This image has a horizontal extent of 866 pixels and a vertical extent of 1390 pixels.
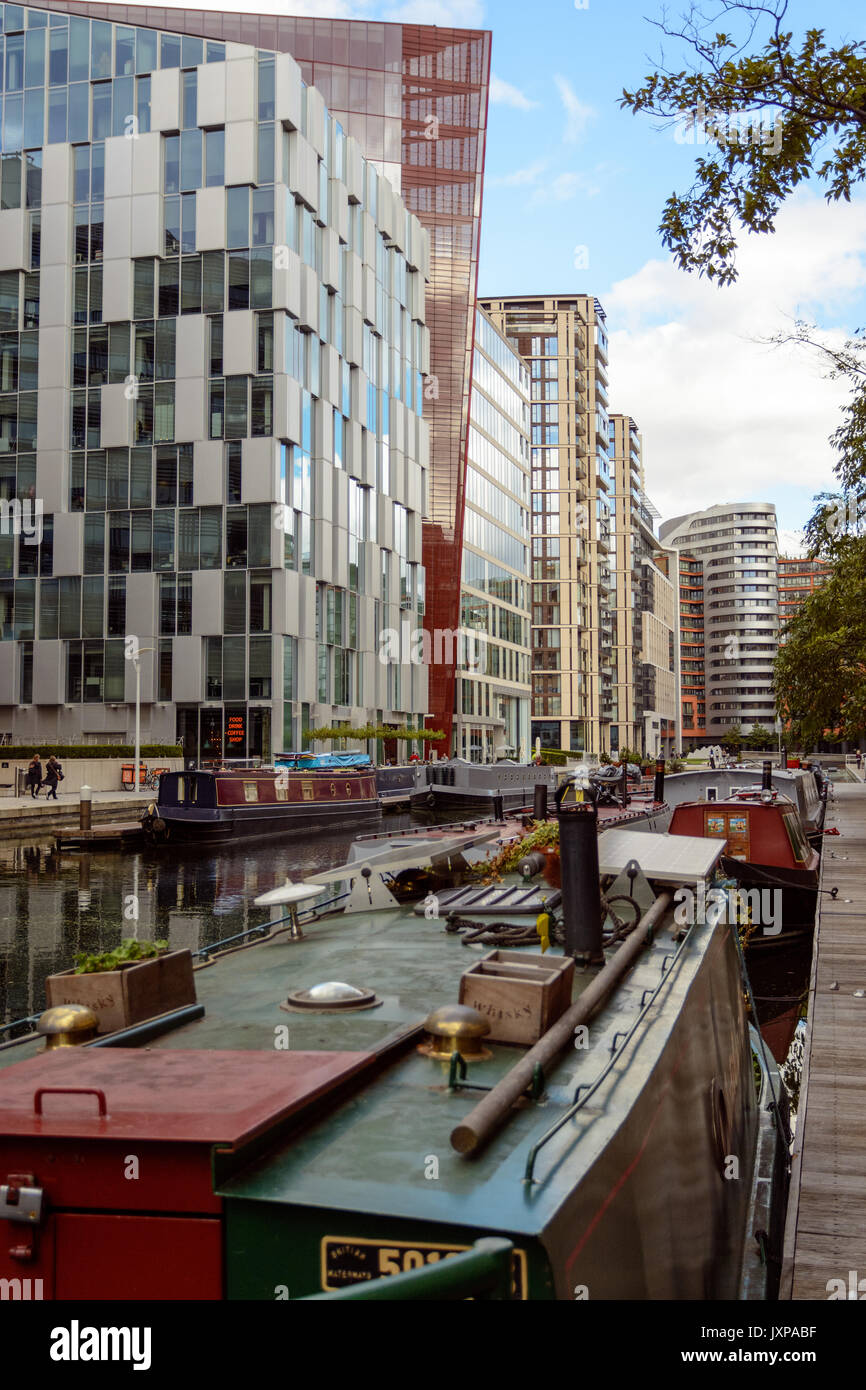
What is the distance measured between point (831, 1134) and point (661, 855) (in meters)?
2.48

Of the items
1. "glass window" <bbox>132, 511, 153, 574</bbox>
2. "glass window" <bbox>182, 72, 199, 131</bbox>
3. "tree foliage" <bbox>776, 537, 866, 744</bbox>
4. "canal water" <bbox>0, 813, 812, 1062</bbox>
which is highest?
"glass window" <bbox>182, 72, 199, 131</bbox>

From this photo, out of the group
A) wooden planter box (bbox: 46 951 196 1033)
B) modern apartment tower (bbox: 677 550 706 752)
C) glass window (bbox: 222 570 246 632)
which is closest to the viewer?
wooden planter box (bbox: 46 951 196 1033)

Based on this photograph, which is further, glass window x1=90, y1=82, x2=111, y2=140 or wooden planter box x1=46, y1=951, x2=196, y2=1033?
glass window x1=90, y1=82, x2=111, y2=140

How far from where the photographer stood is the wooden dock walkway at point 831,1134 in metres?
6.61

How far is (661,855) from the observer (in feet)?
29.4

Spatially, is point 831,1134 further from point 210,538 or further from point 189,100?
point 189,100

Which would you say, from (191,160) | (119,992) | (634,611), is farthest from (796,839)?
(634,611)

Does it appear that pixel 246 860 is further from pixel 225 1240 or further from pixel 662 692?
pixel 662 692

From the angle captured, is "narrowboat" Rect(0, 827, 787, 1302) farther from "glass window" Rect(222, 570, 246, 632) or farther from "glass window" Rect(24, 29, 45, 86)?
"glass window" Rect(24, 29, 45, 86)

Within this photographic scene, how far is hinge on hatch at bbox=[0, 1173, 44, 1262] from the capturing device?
367 cm

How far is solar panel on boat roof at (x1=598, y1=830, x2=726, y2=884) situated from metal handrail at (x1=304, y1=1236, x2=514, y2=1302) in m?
5.52

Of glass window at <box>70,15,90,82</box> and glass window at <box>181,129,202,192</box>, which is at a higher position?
glass window at <box>70,15,90,82</box>

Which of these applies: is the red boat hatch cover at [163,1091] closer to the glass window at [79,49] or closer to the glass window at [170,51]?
the glass window at [170,51]
